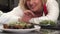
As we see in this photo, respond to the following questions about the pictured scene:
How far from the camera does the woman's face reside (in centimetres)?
177

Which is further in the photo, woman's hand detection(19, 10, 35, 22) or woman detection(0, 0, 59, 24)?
woman detection(0, 0, 59, 24)

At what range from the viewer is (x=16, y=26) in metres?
0.99

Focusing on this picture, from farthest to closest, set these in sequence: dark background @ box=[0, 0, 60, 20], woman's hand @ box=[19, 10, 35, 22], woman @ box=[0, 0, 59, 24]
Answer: dark background @ box=[0, 0, 60, 20]
woman @ box=[0, 0, 59, 24]
woman's hand @ box=[19, 10, 35, 22]

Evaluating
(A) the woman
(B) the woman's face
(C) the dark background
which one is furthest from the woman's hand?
(C) the dark background

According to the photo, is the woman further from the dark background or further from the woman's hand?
the dark background

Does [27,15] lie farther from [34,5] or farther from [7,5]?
[7,5]

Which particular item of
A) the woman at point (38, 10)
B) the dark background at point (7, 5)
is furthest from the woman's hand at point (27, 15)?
the dark background at point (7, 5)

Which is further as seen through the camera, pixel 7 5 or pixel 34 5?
pixel 7 5

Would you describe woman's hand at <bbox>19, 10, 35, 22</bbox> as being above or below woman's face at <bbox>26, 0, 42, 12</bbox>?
below

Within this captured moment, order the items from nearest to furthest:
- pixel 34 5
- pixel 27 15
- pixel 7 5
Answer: pixel 27 15 → pixel 34 5 → pixel 7 5

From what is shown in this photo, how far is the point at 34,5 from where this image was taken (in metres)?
1.77

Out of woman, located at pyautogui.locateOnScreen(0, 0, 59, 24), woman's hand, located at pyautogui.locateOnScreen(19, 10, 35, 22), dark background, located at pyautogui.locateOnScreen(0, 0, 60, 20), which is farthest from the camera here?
dark background, located at pyautogui.locateOnScreen(0, 0, 60, 20)

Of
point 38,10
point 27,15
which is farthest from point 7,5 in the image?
point 27,15

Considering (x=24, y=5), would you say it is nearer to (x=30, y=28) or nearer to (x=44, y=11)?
(x=44, y=11)
